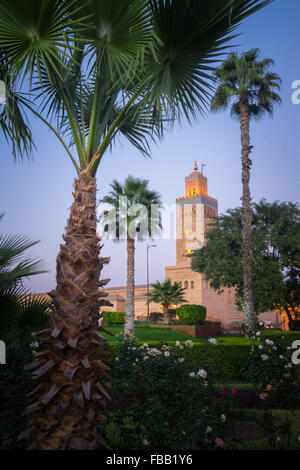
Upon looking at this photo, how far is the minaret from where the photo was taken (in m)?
63.9

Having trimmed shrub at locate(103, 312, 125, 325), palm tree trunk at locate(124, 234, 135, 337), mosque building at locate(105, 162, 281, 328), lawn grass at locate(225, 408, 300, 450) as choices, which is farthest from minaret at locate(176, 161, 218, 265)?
lawn grass at locate(225, 408, 300, 450)

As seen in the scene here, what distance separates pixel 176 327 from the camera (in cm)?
2942

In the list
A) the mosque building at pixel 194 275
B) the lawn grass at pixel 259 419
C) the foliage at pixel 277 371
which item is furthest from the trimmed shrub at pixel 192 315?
the foliage at pixel 277 371

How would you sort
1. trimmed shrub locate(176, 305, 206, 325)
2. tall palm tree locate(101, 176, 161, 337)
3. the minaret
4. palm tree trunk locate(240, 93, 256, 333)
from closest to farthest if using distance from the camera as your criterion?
palm tree trunk locate(240, 93, 256, 333)
tall palm tree locate(101, 176, 161, 337)
trimmed shrub locate(176, 305, 206, 325)
the minaret

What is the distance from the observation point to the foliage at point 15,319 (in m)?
4.88

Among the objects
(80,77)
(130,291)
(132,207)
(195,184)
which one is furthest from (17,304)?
(195,184)

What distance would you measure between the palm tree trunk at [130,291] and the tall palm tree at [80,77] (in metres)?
16.7

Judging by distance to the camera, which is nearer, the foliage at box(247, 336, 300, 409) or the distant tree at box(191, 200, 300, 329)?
the foliage at box(247, 336, 300, 409)

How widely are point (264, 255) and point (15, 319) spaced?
23737 millimetres

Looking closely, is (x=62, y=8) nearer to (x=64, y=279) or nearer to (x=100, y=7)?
(x=100, y=7)

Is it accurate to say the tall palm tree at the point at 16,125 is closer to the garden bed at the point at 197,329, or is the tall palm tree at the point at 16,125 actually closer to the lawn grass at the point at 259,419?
the lawn grass at the point at 259,419

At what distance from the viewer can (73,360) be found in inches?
142

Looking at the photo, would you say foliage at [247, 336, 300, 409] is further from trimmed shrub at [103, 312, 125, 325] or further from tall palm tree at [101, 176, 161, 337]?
trimmed shrub at [103, 312, 125, 325]

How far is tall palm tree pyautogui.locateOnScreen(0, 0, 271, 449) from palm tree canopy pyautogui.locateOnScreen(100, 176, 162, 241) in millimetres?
18383
